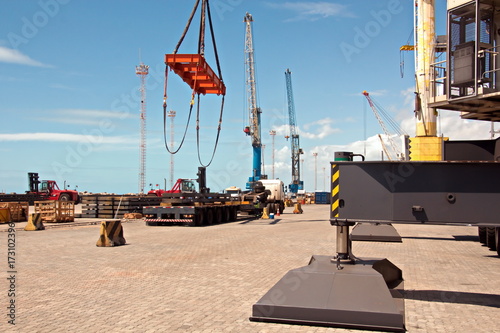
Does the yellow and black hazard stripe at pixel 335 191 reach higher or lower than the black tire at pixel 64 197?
higher

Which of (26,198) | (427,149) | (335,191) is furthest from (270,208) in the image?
(26,198)

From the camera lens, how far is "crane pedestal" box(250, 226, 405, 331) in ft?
20.3

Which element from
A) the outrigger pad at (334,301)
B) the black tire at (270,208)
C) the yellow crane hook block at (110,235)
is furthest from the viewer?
the black tire at (270,208)

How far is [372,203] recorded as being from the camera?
7531 mm

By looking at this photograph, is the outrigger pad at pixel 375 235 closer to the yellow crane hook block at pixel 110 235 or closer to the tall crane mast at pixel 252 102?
the yellow crane hook block at pixel 110 235

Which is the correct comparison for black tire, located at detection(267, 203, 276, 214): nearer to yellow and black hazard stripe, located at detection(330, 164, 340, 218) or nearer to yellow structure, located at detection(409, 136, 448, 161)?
yellow structure, located at detection(409, 136, 448, 161)

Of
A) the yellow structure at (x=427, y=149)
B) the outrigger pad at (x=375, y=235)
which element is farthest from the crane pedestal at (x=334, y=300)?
the outrigger pad at (x=375, y=235)

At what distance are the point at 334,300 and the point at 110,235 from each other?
10.5 meters

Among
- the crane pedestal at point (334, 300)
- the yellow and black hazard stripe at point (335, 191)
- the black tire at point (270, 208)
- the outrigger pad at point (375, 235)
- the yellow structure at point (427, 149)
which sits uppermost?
the yellow structure at point (427, 149)

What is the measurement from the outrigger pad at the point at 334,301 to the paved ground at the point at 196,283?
214mm

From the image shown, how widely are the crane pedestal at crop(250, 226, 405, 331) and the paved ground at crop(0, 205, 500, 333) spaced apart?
0.71 feet

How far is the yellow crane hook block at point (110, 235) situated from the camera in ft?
50.0

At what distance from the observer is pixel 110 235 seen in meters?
15.3

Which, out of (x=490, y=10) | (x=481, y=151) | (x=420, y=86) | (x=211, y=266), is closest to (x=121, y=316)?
(x=211, y=266)
